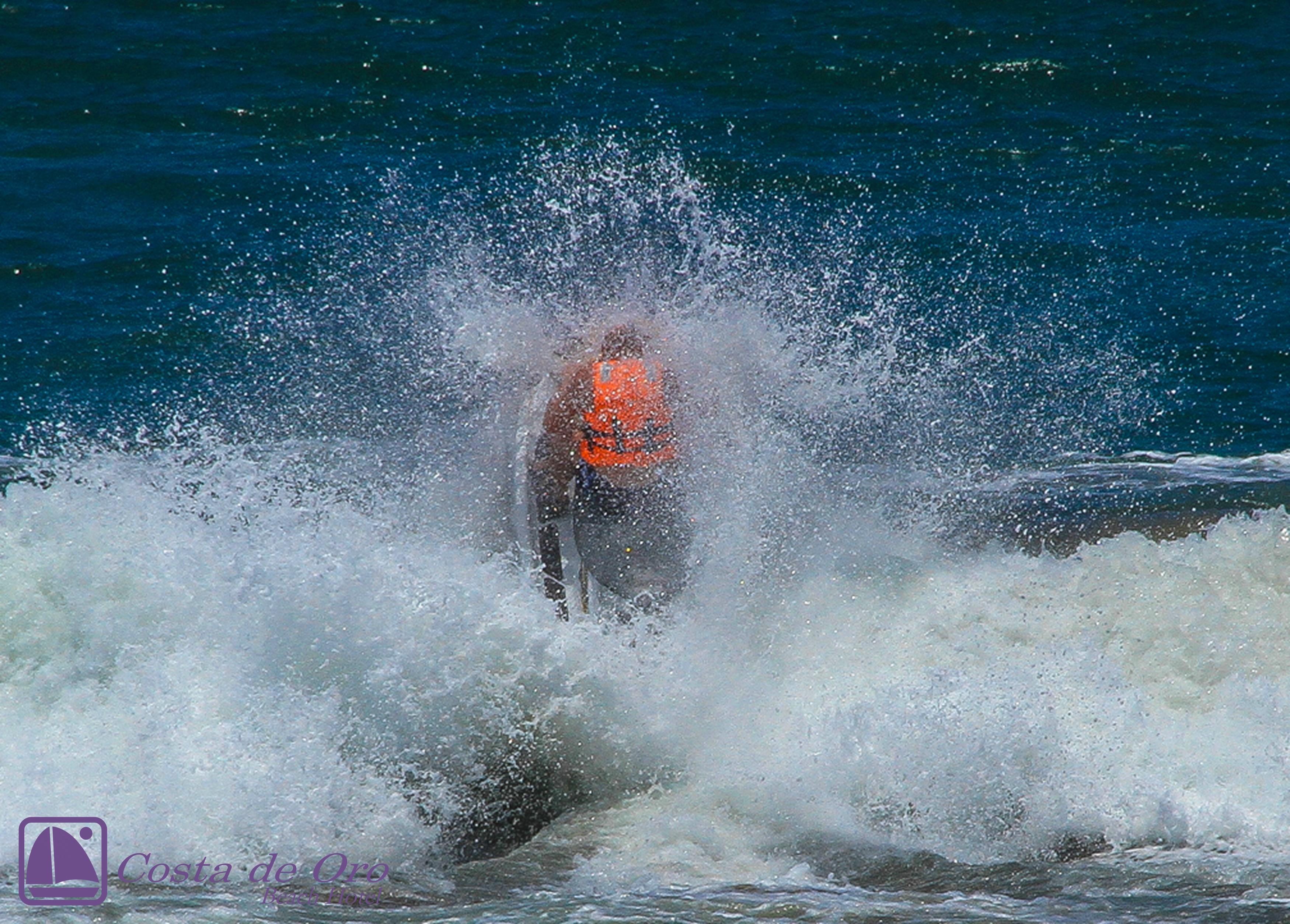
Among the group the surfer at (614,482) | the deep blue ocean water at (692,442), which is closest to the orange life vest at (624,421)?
the surfer at (614,482)

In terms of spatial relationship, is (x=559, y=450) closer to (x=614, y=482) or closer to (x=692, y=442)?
(x=614, y=482)

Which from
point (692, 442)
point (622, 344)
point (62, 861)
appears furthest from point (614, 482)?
point (62, 861)

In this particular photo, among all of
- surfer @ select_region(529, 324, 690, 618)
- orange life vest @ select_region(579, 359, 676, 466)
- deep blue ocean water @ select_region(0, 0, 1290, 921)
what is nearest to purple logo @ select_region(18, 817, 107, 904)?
deep blue ocean water @ select_region(0, 0, 1290, 921)

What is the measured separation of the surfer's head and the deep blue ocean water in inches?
15.0

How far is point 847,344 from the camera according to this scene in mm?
9273

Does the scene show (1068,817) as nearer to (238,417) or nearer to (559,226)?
(238,417)

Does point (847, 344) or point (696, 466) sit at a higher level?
point (847, 344)

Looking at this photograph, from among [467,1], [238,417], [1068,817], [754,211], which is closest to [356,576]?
[1068,817]

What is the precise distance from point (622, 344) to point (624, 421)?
17.8 inches

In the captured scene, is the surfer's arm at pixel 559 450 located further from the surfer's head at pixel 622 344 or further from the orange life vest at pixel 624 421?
the surfer's head at pixel 622 344

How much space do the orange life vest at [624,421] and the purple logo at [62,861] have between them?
8.51 ft

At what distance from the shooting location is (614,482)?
620 cm

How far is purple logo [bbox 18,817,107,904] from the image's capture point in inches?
172

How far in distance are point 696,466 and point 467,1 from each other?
11.3 meters
